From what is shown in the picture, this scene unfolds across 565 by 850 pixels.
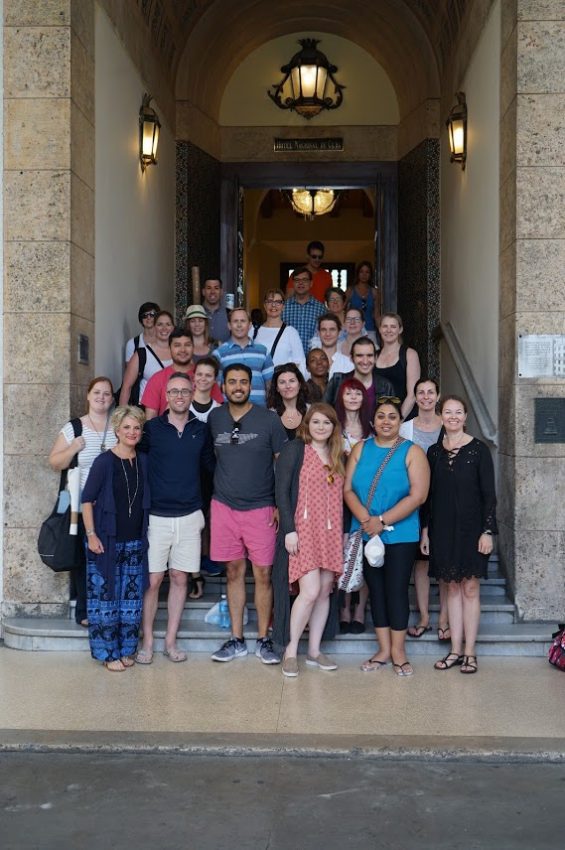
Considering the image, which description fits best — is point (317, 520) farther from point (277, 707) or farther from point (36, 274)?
point (36, 274)

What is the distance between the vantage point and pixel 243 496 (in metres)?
5.93

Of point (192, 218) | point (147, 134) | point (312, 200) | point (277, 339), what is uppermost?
point (312, 200)

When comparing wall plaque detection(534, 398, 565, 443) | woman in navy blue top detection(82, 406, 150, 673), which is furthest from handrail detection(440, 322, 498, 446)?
woman in navy blue top detection(82, 406, 150, 673)

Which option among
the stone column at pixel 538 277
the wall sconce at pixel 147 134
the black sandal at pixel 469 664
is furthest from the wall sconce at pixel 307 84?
the black sandal at pixel 469 664

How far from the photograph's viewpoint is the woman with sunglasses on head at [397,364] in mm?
6957

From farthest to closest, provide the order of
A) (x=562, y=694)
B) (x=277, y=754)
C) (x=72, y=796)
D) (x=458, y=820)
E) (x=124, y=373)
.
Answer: (x=124, y=373) → (x=562, y=694) → (x=277, y=754) → (x=72, y=796) → (x=458, y=820)

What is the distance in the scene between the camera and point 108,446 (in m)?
6.20

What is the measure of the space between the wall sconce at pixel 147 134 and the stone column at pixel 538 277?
335 cm

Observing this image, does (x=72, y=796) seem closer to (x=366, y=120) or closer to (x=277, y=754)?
(x=277, y=754)

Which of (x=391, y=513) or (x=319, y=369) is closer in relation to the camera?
(x=391, y=513)

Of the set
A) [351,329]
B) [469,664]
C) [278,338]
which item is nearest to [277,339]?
[278,338]

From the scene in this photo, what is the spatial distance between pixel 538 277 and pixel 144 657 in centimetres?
353

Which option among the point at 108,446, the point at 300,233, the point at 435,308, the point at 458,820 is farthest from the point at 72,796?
the point at 300,233

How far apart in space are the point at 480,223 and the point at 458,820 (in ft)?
17.5
